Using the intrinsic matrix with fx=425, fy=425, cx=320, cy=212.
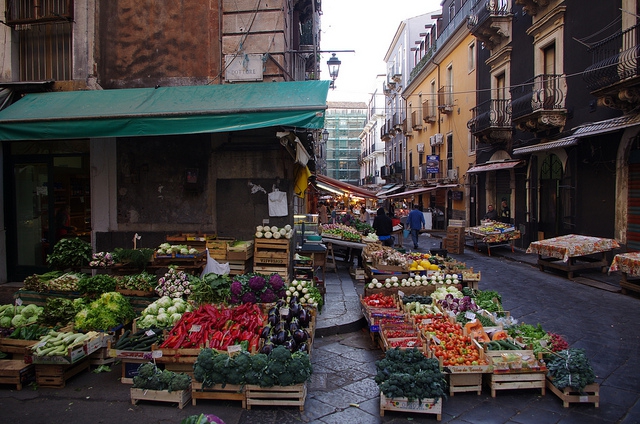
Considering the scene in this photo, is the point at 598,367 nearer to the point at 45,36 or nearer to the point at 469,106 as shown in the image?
the point at 45,36

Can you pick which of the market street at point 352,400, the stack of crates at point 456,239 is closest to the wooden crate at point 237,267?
the market street at point 352,400

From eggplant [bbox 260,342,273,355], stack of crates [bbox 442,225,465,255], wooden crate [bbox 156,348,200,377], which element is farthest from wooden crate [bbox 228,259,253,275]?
stack of crates [bbox 442,225,465,255]

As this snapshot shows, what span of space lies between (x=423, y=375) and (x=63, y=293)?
586 centimetres

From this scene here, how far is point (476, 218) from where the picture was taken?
2203cm

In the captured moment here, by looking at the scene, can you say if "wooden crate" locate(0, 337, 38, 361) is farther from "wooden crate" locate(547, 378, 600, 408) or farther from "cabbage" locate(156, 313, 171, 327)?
"wooden crate" locate(547, 378, 600, 408)

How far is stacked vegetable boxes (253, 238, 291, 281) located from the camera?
7.76 meters

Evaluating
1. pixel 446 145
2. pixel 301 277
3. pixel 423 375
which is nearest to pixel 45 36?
pixel 301 277

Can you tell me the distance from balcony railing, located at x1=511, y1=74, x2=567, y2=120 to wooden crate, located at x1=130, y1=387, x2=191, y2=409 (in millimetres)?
13810

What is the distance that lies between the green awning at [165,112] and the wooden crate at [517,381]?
4.06 meters

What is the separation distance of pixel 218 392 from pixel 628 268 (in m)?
8.79

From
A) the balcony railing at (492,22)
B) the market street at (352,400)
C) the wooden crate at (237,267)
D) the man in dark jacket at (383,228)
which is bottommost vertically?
the market street at (352,400)

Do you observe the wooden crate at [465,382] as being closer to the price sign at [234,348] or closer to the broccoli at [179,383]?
the price sign at [234,348]

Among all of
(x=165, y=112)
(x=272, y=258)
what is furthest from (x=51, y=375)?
(x=165, y=112)

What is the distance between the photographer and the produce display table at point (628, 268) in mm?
8734
